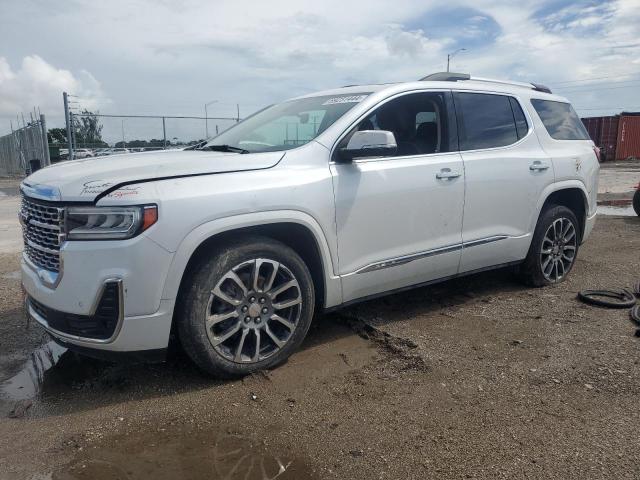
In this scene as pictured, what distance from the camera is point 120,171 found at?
3037 mm

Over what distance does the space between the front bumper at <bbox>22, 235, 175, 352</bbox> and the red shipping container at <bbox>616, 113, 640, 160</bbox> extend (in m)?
35.4

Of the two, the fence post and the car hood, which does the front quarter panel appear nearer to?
the car hood

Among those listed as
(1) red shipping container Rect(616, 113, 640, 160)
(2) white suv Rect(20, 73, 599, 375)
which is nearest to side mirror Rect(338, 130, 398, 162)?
(2) white suv Rect(20, 73, 599, 375)

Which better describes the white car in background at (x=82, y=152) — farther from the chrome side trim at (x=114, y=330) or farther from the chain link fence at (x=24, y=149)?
the chrome side trim at (x=114, y=330)

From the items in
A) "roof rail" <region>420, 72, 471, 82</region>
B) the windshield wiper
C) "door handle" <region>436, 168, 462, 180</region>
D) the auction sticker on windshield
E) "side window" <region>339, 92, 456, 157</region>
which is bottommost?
"door handle" <region>436, 168, 462, 180</region>

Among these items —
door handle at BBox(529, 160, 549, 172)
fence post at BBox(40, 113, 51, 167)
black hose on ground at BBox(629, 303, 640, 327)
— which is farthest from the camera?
fence post at BBox(40, 113, 51, 167)

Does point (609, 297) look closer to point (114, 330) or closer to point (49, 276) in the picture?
point (114, 330)

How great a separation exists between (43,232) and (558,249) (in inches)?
179

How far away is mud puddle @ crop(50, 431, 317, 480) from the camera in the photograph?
239 cm

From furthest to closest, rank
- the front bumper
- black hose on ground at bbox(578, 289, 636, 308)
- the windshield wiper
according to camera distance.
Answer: black hose on ground at bbox(578, 289, 636, 308), the windshield wiper, the front bumper

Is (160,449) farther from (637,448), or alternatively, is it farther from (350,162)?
(637,448)

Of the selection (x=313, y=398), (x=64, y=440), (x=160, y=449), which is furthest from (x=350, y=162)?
(x=64, y=440)

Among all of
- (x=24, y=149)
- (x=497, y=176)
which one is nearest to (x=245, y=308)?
(x=497, y=176)

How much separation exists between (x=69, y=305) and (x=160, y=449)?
3.08 feet
